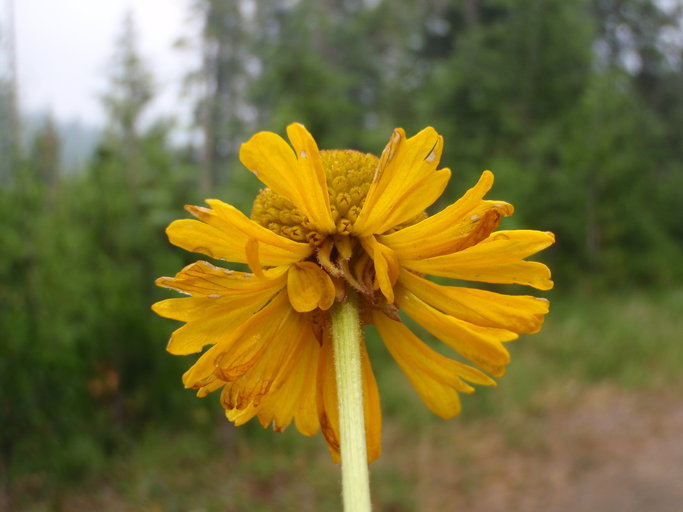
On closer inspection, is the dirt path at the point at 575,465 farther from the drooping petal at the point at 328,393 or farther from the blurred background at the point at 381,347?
the drooping petal at the point at 328,393

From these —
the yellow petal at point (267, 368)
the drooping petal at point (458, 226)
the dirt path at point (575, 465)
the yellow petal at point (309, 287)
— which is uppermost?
the drooping petal at point (458, 226)

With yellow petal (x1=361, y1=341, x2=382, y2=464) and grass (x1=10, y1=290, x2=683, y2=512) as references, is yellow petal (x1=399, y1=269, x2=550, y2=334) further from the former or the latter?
grass (x1=10, y1=290, x2=683, y2=512)

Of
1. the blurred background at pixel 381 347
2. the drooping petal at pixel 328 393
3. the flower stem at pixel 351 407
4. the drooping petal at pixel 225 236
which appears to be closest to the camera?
the flower stem at pixel 351 407

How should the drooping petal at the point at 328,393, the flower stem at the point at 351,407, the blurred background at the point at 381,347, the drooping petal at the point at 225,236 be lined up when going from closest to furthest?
the flower stem at the point at 351,407 → the drooping petal at the point at 225,236 → the drooping petal at the point at 328,393 → the blurred background at the point at 381,347

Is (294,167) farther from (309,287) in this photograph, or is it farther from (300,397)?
(300,397)

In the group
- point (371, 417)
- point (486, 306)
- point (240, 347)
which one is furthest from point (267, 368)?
point (486, 306)

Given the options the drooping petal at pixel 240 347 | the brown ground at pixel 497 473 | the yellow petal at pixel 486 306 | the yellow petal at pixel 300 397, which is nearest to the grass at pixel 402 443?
the brown ground at pixel 497 473
